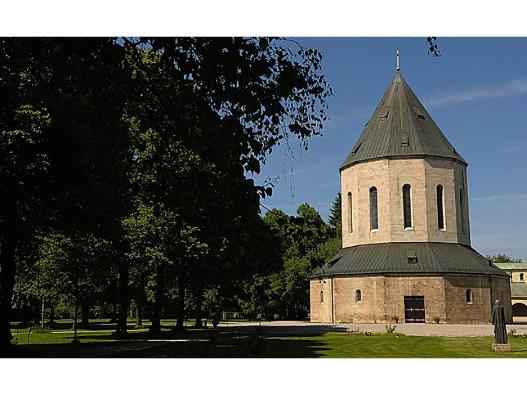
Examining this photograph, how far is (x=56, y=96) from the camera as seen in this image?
66.9ft

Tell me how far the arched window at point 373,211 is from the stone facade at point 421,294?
711cm

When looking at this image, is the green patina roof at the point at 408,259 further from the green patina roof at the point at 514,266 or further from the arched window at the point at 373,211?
the green patina roof at the point at 514,266

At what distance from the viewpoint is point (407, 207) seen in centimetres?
5953

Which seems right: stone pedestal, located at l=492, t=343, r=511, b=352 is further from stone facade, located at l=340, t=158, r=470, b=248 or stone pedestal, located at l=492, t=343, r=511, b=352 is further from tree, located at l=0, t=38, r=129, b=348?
stone facade, located at l=340, t=158, r=470, b=248

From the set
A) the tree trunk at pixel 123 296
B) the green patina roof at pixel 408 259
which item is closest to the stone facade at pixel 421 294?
the green patina roof at pixel 408 259

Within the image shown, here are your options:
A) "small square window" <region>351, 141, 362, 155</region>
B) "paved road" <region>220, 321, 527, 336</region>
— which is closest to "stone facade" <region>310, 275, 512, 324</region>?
"paved road" <region>220, 321, 527, 336</region>

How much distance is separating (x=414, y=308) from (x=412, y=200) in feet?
37.8

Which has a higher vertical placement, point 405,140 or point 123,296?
point 405,140

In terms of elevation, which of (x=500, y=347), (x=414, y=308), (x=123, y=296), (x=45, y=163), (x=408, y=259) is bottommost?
(x=500, y=347)

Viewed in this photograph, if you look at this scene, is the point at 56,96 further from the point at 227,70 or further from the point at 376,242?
the point at 376,242

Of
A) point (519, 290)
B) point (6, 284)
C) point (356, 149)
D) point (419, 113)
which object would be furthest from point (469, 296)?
point (519, 290)

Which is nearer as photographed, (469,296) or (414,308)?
(414,308)

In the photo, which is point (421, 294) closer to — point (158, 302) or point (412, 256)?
point (412, 256)

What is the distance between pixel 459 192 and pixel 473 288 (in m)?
11.8
